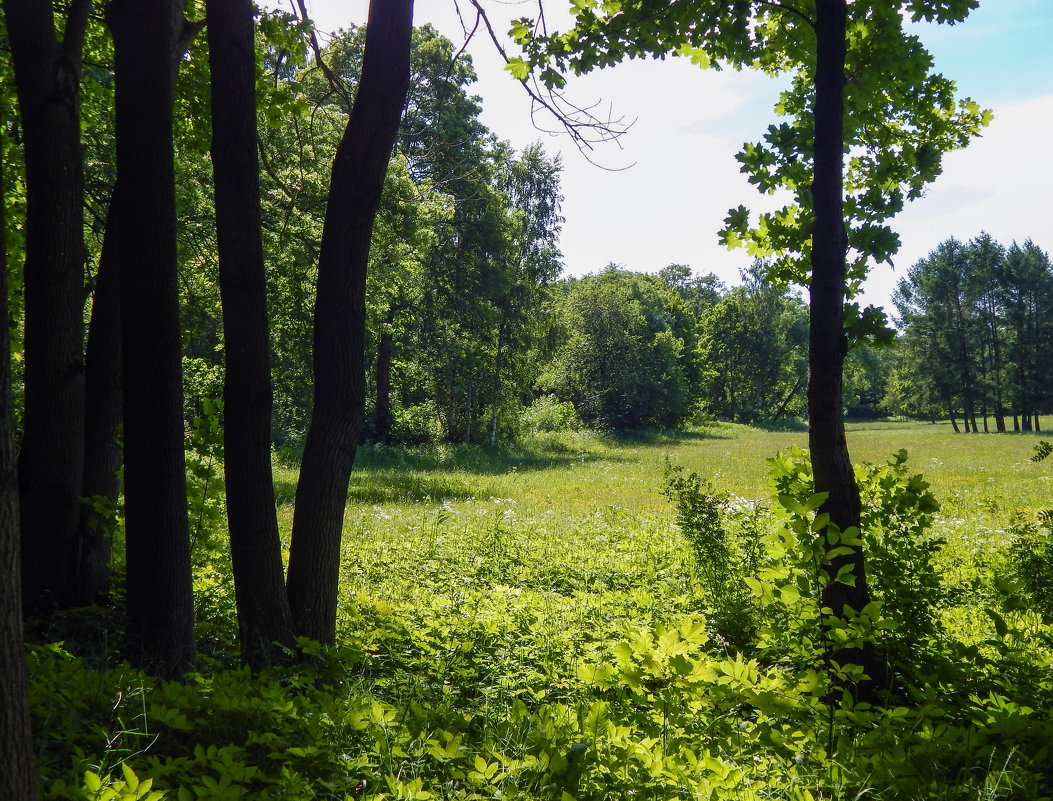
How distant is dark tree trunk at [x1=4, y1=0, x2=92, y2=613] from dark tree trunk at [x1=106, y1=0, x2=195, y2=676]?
1.31m

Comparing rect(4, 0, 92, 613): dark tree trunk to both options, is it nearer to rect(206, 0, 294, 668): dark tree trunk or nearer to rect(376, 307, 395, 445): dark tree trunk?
rect(206, 0, 294, 668): dark tree trunk

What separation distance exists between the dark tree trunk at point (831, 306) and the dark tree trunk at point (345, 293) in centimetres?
239

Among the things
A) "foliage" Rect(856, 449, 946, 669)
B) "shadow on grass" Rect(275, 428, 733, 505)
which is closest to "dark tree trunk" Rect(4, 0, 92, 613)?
"foliage" Rect(856, 449, 946, 669)

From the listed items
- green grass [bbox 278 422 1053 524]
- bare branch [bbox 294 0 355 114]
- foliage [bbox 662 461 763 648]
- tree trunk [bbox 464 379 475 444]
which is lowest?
green grass [bbox 278 422 1053 524]

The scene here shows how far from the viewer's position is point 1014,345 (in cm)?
4600

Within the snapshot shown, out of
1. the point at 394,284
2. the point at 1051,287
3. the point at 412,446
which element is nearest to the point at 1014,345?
the point at 1051,287

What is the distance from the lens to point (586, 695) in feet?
13.1

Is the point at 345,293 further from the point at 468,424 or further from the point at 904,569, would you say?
the point at 468,424

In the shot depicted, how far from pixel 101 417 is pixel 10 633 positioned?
3.80 meters

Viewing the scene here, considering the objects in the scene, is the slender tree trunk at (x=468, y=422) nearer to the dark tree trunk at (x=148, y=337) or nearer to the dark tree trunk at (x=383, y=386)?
the dark tree trunk at (x=383, y=386)

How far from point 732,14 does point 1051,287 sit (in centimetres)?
5298

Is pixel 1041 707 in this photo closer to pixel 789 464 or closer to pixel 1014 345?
pixel 789 464

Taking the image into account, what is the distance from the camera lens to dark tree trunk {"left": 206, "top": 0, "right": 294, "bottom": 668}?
3783 millimetres

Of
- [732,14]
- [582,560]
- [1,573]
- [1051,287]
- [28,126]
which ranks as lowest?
[582,560]
